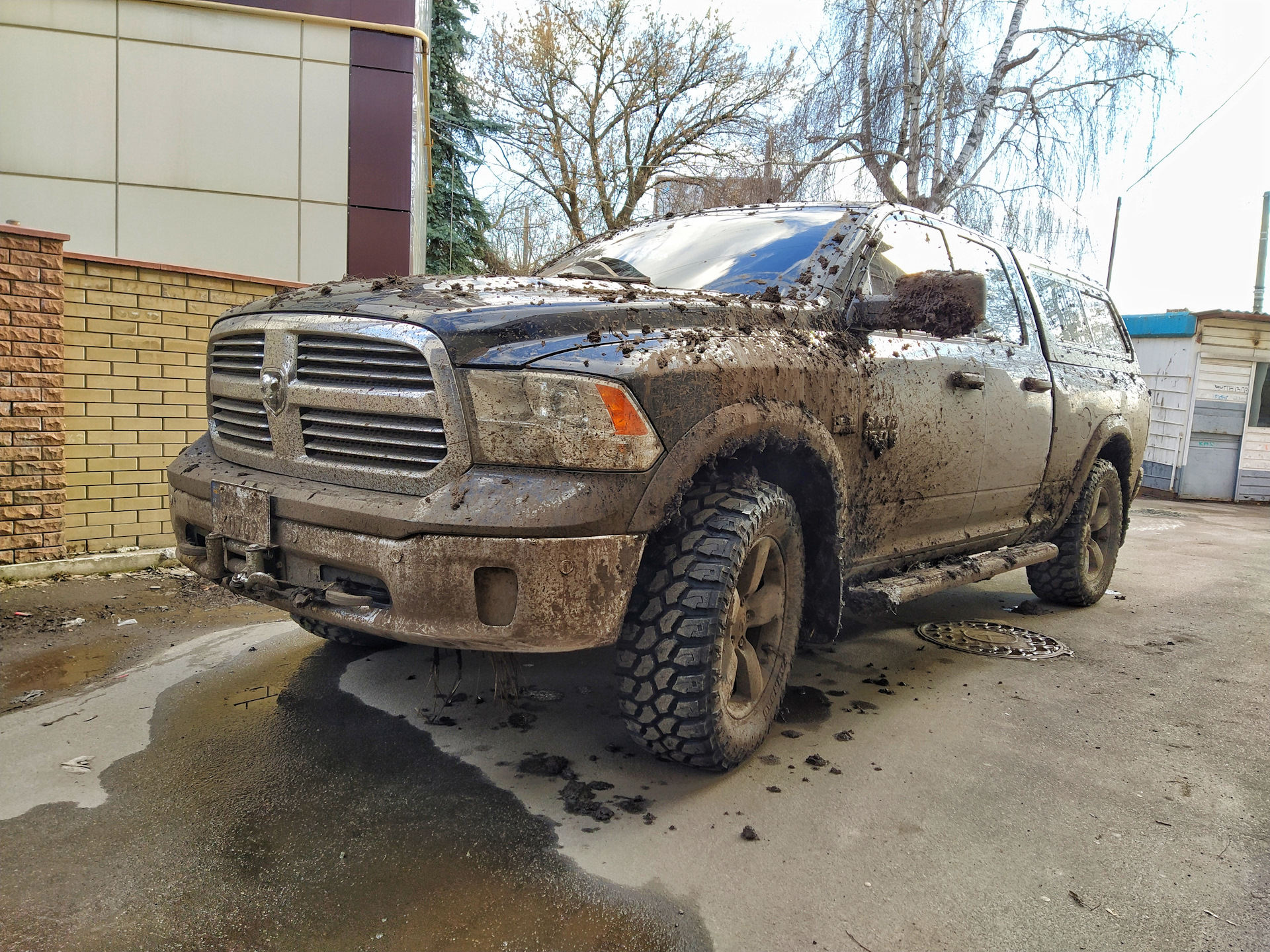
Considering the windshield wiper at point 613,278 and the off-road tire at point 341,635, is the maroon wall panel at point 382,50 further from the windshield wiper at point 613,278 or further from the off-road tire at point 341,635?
the off-road tire at point 341,635

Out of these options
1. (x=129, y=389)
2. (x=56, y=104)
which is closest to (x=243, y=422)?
(x=129, y=389)

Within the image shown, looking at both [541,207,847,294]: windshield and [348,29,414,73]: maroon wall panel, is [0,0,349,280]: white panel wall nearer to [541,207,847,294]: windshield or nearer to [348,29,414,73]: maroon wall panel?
[348,29,414,73]: maroon wall panel

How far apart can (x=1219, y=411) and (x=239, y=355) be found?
1693 cm

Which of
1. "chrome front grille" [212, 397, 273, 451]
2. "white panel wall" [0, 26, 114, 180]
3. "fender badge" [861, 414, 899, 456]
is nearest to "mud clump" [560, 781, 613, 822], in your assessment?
"chrome front grille" [212, 397, 273, 451]

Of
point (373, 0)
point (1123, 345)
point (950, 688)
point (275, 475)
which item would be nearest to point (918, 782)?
point (950, 688)

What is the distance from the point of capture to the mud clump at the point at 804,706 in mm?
3383

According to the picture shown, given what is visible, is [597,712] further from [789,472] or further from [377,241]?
[377,241]

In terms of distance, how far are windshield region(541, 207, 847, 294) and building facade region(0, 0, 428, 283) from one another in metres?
4.65

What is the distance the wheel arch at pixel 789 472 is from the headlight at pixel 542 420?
213 millimetres

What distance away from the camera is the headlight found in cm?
232

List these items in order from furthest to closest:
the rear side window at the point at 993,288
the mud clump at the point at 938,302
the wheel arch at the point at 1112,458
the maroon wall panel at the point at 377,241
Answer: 1. the maroon wall panel at the point at 377,241
2. the wheel arch at the point at 1112,458
3. the rear side window at the point at 993,288
4. the mud clump at the point at 938,302

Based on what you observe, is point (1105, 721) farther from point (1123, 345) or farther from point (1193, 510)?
point (1193, 510)

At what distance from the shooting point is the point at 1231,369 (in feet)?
50.5

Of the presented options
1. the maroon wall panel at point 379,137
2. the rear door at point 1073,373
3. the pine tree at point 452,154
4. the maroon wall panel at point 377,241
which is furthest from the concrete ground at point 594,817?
the pine tree at point 452,154
